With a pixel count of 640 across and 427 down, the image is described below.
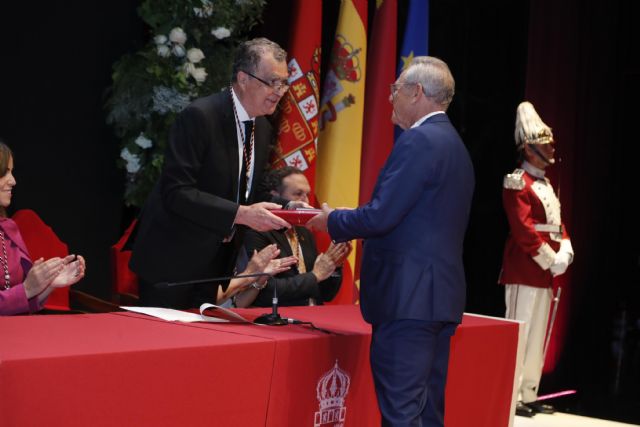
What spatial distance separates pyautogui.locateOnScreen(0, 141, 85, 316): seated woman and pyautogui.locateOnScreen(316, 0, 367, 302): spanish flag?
2547 mm

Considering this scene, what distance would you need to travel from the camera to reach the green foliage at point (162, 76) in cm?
484

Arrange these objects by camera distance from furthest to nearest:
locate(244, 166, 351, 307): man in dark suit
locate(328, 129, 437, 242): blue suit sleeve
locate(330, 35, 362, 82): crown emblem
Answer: locate(330, 35, 362, 82): crown emblem, locate(244, 166, 351, 307): man in dark suit, locate(328, 129, 437, 242): blue suit sleeve

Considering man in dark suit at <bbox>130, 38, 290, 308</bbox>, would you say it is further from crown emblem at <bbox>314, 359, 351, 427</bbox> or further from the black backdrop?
the black backdrop

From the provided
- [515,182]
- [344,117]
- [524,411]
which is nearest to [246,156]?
[344,117]

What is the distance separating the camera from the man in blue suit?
242 centimetres

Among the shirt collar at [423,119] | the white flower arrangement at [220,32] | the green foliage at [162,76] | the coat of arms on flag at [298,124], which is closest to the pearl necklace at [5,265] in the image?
the shirt collar at [423,119]

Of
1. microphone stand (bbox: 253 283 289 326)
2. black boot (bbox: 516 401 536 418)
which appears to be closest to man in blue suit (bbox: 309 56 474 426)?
microphone stand (bbox: 253 283 289 326)

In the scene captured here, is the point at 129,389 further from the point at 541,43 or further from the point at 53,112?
the point at 541,43

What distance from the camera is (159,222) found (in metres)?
3.07

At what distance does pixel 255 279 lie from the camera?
3.79 meters

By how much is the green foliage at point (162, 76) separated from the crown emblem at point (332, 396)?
2485 mm

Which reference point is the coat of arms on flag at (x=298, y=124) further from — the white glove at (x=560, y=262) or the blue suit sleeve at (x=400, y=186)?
the blue suit sleeve at (x=400, y=186)

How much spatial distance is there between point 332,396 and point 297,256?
62.2 inches

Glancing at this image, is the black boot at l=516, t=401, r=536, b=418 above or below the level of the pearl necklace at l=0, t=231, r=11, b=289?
below
